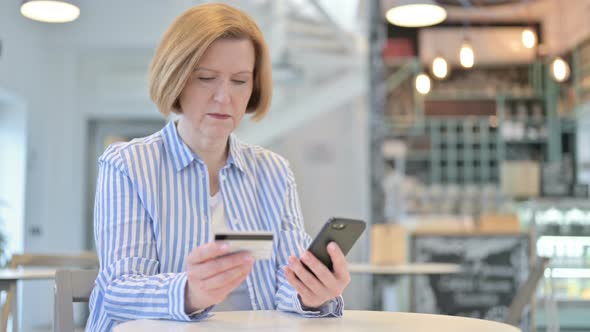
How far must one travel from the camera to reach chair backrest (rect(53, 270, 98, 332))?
168 centimetres

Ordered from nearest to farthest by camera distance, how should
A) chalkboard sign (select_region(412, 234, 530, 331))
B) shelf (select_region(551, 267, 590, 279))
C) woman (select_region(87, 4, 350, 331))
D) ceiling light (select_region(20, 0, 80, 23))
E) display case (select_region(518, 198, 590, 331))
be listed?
woman (select_region(87, 4, 350, 331)) → ceiling light (select_region(20, 0, 80, 23)) → chalkboard sign (select_region(412, 234, 530, 331)) → display case (select_region(518, 198, 590, 331)) → shelf (select_region(551, 267, 590, 279))

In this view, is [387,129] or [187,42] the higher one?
[387,129]

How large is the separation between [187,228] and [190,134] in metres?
0.23

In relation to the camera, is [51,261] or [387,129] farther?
[387,129]

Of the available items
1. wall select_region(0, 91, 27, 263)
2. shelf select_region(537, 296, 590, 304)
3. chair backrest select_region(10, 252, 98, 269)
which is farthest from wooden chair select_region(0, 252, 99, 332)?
wall select_region(0, 91, 27, 263)

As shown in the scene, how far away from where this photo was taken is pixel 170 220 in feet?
5.42

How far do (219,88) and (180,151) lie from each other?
19cm

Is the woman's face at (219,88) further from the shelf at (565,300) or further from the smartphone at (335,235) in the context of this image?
the shelf at (565,300)

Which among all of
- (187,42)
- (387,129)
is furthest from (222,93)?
(387,129)

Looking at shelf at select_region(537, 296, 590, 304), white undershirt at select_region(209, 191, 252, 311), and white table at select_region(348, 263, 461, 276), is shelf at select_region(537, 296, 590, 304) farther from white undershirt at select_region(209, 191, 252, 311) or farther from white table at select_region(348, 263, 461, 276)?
white undershirt at select_region(209, 191, 252, 311)

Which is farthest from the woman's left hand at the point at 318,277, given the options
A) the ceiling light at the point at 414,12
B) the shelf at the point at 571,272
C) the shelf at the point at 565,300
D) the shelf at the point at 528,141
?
the shelf at the point at 528,141

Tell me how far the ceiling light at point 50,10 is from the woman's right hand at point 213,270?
11.0ft

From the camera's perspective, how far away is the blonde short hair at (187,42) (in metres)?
1.59

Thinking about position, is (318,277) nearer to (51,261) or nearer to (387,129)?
(51,261)
